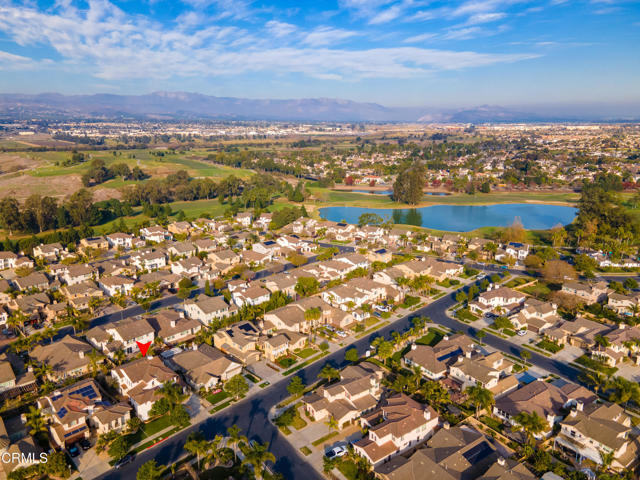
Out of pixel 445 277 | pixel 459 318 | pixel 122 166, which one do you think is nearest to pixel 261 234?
pixel 445 277

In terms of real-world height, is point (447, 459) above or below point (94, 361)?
below

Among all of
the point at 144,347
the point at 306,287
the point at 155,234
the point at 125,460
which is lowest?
the point at 125,460

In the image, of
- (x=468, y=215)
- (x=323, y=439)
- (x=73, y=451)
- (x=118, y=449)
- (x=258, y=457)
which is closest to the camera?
(x=258, y=457)

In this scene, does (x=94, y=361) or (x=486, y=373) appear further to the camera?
(x=486, y=373)

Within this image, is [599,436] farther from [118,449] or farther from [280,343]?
[118,449]

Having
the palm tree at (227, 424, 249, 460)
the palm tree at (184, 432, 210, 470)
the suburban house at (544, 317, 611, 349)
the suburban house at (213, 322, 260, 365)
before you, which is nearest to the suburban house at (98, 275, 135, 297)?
the suburban house at (213, 322, 260, 365)

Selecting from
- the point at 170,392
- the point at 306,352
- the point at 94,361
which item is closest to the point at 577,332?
the point at 306,352

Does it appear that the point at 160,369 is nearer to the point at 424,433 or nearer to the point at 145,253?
the point at 424,433

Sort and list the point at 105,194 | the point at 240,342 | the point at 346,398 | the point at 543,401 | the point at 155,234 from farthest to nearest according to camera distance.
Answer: the point at 105,194
the point at 155,234
the point at 240,342
the point at 346,398
the point at 543,401
